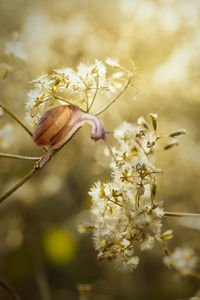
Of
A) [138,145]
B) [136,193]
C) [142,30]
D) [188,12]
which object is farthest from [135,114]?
[136,193]

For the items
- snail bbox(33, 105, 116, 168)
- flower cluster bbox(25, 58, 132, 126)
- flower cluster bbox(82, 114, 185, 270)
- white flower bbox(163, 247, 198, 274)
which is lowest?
white flower bbox(163, 247, 198, 274)

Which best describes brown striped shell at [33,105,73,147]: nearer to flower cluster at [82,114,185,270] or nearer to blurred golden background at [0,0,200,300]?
flower cluster at [82,114,185,270]

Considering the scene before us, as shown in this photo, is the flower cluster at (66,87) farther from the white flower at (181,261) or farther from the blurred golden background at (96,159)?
the blurred golden background at (96,159)

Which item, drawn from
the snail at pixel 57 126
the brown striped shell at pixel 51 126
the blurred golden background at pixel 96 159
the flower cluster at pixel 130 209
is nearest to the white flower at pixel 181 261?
the flower cluster at pixel 130 209

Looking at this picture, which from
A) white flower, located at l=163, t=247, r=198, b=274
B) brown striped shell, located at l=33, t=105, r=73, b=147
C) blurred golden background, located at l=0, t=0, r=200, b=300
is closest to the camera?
brown striped shell, located at l=33, t=105, r=73, b=147

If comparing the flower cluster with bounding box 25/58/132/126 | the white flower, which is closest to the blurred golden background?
the white flower

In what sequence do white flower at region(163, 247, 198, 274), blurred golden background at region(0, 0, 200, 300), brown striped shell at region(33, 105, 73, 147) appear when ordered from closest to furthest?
brown striped shell at region(33, 105, 73, 147)
white flower at region(163, 247, 198, 274)
blurred golden background at region(0, 0, 200, 300)

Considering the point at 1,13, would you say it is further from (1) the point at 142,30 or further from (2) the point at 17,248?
(2) the point at 17,248
